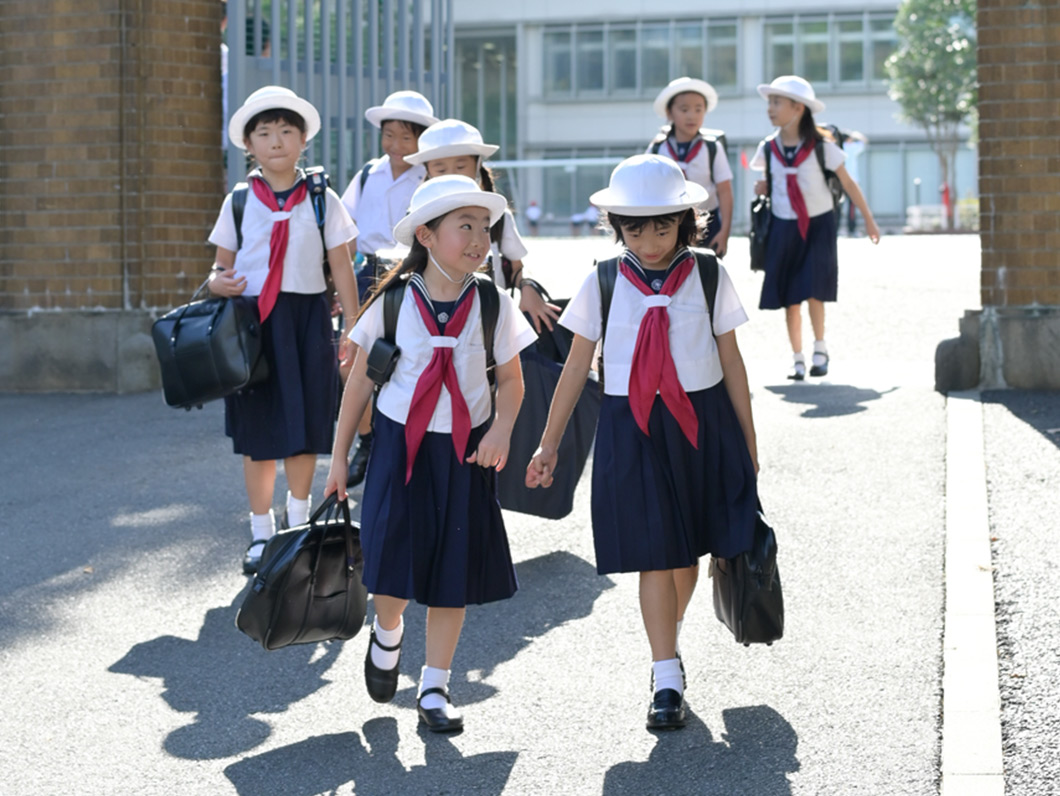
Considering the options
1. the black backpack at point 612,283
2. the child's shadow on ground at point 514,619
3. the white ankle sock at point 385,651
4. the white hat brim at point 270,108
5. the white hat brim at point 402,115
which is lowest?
the child's shadow on ground at point 514,619

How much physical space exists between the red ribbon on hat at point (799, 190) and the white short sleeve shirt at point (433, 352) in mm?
6409

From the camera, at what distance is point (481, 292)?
189 inches

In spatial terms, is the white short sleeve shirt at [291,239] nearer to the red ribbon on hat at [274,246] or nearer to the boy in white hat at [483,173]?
the red ribbon on hat at [274,246]

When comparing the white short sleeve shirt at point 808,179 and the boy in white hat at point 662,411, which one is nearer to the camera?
the boy in white hat at point 662,411

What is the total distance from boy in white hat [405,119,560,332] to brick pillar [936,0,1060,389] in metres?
3.97

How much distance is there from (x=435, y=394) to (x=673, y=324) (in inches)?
28.2

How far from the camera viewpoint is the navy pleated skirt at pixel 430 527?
4680mm

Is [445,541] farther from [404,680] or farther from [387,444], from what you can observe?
[404,680]

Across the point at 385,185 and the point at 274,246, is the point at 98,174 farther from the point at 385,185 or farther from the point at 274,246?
the point at 274,246

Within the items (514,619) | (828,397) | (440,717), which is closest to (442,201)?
(440,717)

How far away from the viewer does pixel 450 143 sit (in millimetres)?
6082

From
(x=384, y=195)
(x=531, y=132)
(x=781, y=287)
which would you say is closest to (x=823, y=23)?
(x=531, y=132)

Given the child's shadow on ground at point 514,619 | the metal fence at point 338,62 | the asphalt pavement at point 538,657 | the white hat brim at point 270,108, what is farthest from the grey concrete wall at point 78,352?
the child's shadow on ground at point 514,619

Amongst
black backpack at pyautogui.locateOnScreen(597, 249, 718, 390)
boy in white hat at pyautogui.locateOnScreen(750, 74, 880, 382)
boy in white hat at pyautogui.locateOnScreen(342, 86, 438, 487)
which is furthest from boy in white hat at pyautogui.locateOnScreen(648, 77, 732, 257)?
black backpack at pyautogui.locateOnScreen(597, 249, 718, 390)
